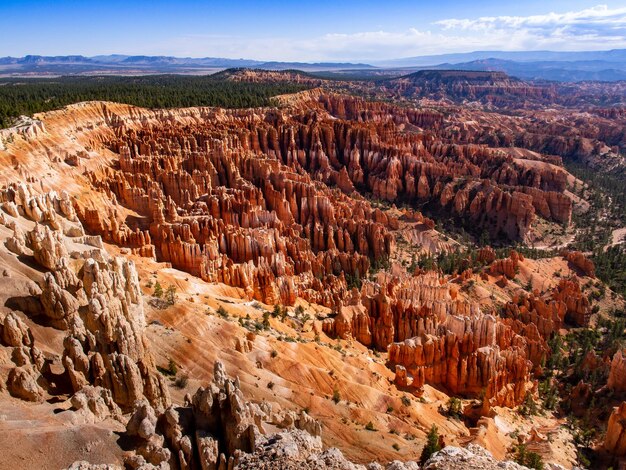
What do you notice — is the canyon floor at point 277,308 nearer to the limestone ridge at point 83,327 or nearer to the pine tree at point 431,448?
the limestone ridge at point 83,327

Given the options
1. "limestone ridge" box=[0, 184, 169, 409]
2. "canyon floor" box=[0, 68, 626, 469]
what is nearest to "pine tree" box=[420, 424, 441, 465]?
"canyon floor" box=[0, 68, 626, 469]

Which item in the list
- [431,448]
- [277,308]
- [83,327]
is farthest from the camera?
[277,308]

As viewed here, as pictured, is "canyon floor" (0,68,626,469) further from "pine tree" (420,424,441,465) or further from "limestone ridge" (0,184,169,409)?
"pine tree" (420,424,441,465)

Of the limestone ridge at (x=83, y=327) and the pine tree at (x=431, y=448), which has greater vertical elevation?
the limestone ridge at (x=83, y=327)

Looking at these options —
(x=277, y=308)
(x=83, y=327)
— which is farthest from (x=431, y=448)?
(x=277, y=308)

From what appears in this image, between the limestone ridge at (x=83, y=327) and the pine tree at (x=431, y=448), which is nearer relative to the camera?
the limestone ridge at (x=83, y=327)

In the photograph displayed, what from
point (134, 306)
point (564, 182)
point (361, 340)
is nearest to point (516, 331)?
point (361, 340)

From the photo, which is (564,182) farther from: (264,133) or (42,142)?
(42,142)

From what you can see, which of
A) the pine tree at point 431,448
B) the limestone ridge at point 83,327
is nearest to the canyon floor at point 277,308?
the limestone ridge at point 83,327

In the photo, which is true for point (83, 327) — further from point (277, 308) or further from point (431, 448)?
point (277, 308)

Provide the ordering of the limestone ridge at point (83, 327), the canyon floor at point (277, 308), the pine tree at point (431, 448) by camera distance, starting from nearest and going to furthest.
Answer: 1. the canyon floor at point (277, 308)
2. the limestone ridge at point (83, 327)
3. the pine tree at point (431, 448)

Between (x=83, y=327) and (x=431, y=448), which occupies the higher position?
(x=83, y=327)
